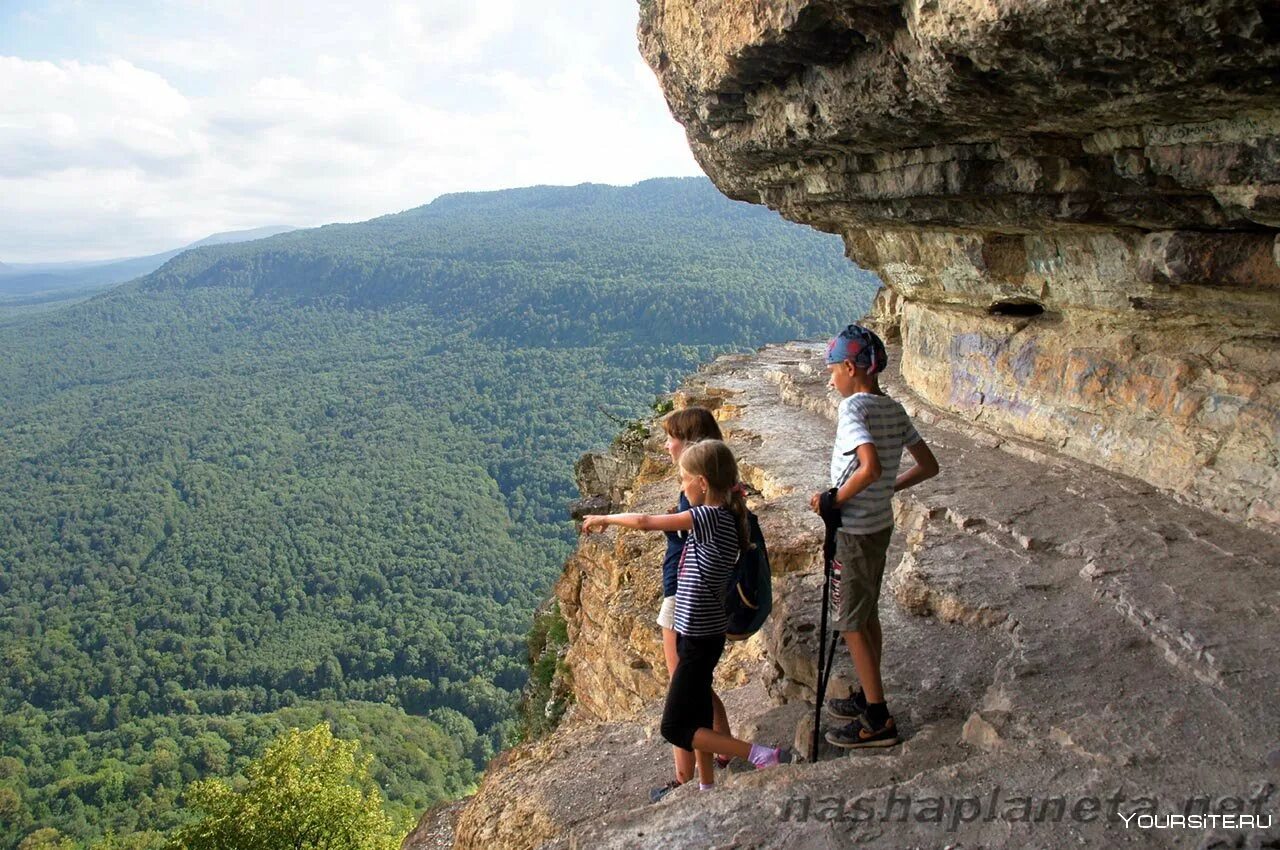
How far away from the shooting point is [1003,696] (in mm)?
3631

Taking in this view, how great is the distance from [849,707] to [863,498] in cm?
105

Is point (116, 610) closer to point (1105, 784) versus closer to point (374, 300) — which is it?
point (1105, 784)

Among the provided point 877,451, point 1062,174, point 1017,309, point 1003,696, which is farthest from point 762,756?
point 1017,309

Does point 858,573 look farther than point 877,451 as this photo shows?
Yes

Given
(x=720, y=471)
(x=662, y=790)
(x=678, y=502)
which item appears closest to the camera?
(x=720, y=471)

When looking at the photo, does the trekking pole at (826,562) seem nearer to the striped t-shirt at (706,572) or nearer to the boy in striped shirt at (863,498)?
the boy in striped shirt at (863,498)

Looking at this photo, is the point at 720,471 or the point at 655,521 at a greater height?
the point at 720,471

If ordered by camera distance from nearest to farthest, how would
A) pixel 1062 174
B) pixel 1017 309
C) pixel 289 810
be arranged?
pixel 1062 174 → pixel 1017 309 → pixel 289 810

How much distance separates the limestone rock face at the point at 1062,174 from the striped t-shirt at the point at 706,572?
2396 mm

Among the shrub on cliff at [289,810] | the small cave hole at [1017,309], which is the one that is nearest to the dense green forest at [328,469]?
the shrub on cliff at [289,810]

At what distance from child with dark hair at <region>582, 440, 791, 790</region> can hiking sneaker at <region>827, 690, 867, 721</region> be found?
0.31 meters

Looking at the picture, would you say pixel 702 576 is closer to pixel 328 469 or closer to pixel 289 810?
pixel 289 810

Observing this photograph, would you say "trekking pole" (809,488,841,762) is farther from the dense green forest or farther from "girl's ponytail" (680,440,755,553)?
the dense green forest

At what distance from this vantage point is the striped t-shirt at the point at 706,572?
136 inches
